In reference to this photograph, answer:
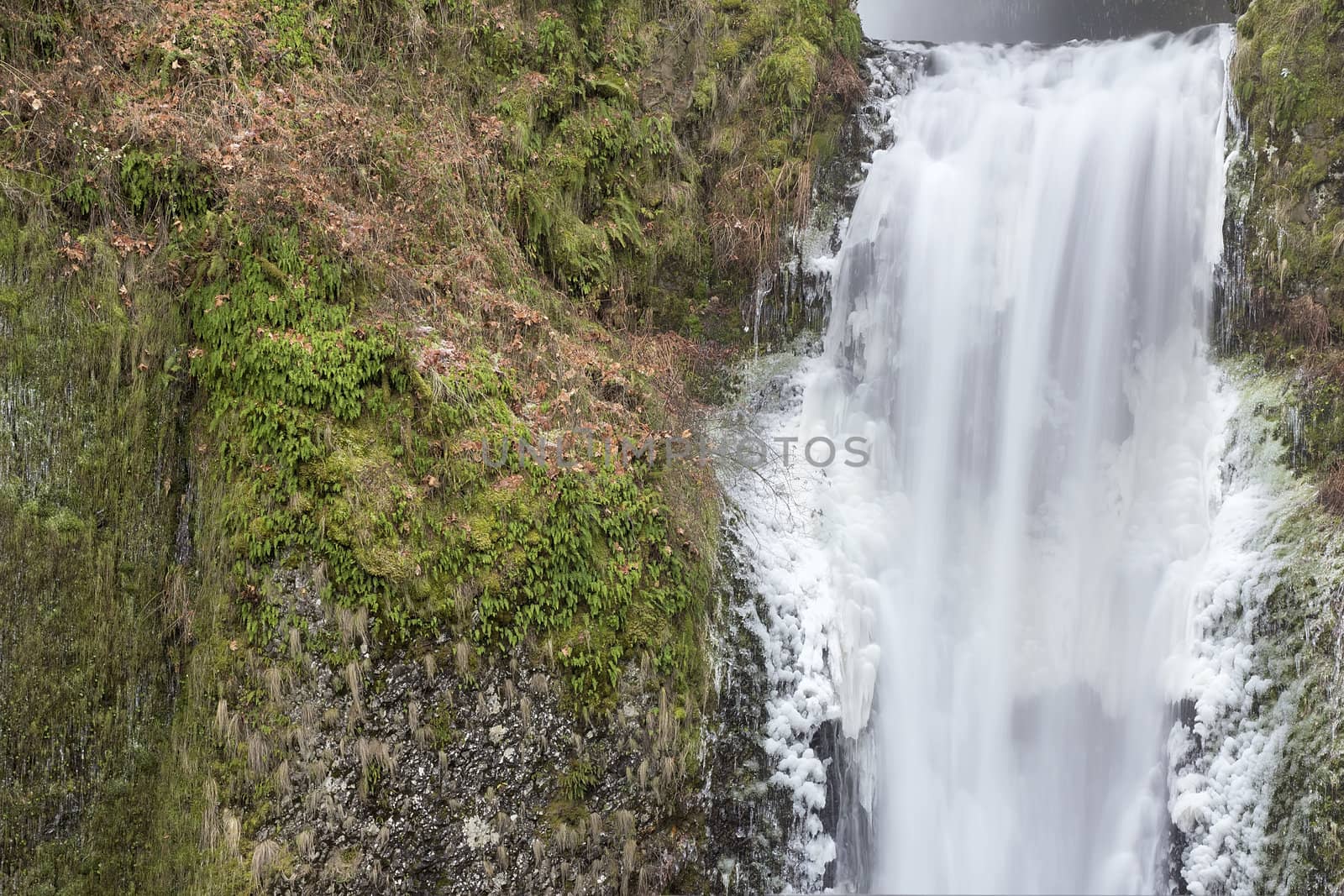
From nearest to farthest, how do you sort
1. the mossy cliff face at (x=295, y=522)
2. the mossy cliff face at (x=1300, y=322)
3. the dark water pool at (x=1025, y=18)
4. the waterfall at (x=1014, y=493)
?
the mossy cliff face at (x=295, y=522) < the mossy cliff face at (x=1300, y=322) < the waterfall at (x=1014, y=493) < the dark water pool at (x=1025, y=18)

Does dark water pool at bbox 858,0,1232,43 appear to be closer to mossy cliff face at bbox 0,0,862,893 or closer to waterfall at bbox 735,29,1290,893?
waterfall at bbox 735,29,1290,893

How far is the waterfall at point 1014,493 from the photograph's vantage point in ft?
24.2

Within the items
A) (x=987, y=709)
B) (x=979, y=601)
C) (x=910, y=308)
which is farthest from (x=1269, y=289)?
(x=987, y=709)

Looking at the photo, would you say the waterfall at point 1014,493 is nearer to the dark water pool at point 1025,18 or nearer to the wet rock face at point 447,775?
the wet rock face at point 447,775

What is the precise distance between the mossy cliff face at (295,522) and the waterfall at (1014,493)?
138 centimetres

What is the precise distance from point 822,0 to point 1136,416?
536 cm

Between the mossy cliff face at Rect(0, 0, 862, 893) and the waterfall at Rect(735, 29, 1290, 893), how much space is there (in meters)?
1.38

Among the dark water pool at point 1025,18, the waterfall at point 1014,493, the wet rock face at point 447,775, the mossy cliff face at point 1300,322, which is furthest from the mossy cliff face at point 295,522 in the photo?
the dark water pool at point 1025,18

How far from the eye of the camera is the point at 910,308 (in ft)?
28.5

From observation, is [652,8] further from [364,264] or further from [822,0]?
[364,264]

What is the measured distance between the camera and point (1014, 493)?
817cm

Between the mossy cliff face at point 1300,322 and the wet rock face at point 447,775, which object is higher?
the mossy cliff face at point 1300,322

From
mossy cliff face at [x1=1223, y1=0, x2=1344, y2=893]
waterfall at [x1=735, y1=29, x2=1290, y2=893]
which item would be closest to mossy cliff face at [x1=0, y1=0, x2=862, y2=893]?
waterfall at [x1=735, y1=29, x2=1290, y2=893]

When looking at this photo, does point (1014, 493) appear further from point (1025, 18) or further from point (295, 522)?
point (1025, 18)
